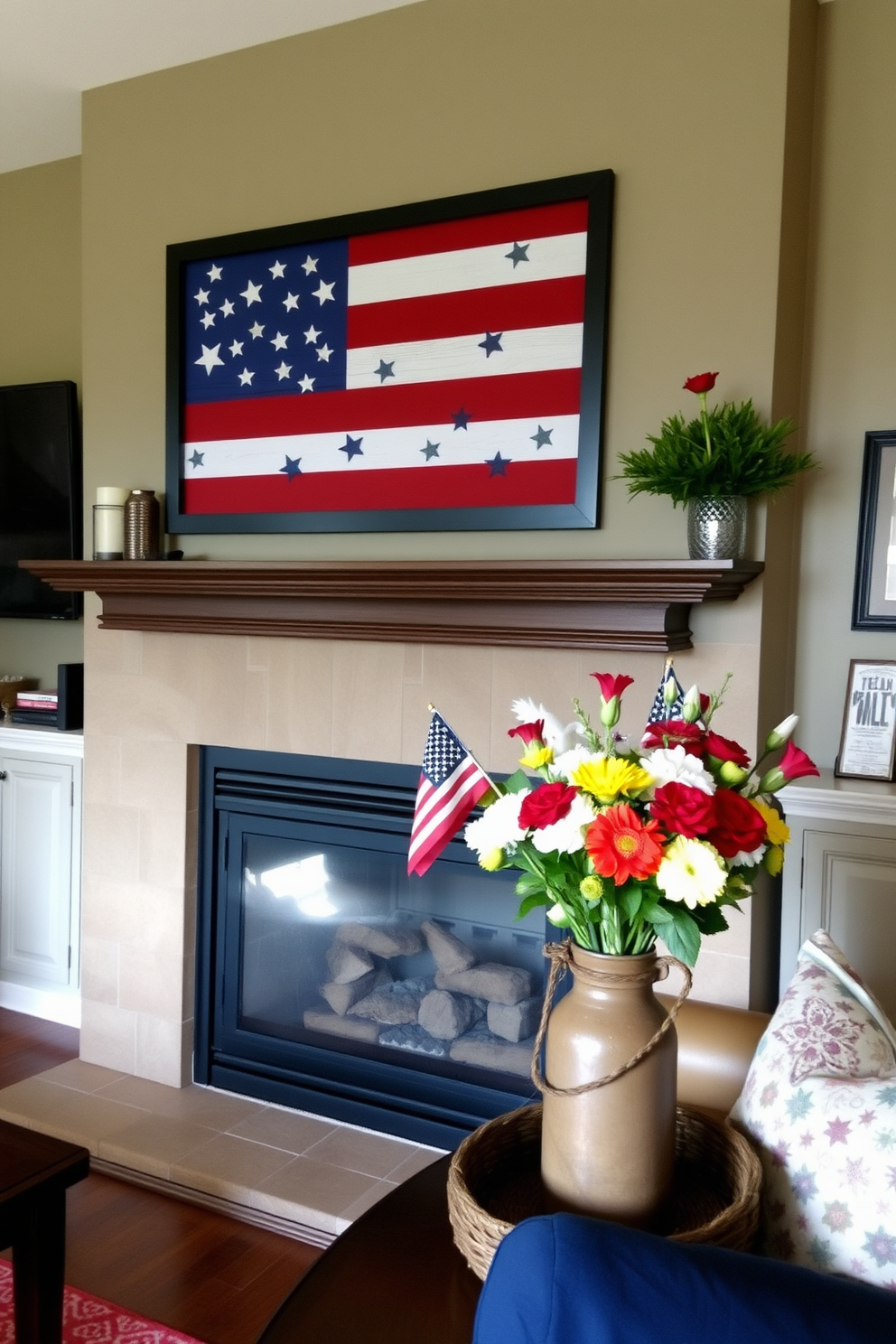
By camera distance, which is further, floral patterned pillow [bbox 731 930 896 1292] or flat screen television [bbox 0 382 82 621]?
flat screen television [bbox 0 382 82 621]

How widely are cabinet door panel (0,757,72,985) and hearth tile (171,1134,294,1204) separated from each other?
1074mm

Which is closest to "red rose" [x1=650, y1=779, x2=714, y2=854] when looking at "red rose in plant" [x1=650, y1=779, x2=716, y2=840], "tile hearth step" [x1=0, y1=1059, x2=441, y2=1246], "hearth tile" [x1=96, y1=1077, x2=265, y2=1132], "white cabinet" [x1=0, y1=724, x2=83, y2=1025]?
"red rose in plant" [x1=650, y1=779, x2=716, y2=840]

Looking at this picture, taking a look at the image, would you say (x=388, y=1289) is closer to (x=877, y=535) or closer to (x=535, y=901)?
(x=535, y=901)

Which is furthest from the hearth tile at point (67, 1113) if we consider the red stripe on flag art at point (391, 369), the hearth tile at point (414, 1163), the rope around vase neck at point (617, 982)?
the rope around vase neck at point (617, 982)

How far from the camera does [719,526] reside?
Result: 2.23m

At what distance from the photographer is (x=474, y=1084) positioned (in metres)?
2.69

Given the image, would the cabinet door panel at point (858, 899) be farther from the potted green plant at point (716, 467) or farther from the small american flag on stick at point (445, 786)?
the small american flag on stick at point (445, 786)

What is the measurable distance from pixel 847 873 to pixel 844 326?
126 cm

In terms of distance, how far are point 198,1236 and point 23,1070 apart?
102 centimetres

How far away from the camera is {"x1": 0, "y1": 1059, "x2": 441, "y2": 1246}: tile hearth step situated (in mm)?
2479

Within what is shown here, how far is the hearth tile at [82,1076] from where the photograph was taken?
301 cm

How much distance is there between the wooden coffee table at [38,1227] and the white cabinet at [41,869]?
5.43 ft

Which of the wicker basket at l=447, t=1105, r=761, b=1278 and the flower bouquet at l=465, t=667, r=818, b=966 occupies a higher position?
the flower bouquet at l=465, t=667, r=818, b=966

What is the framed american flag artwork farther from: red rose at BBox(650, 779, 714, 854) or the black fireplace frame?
red rose at BBox(650, 779, 714, 854)
